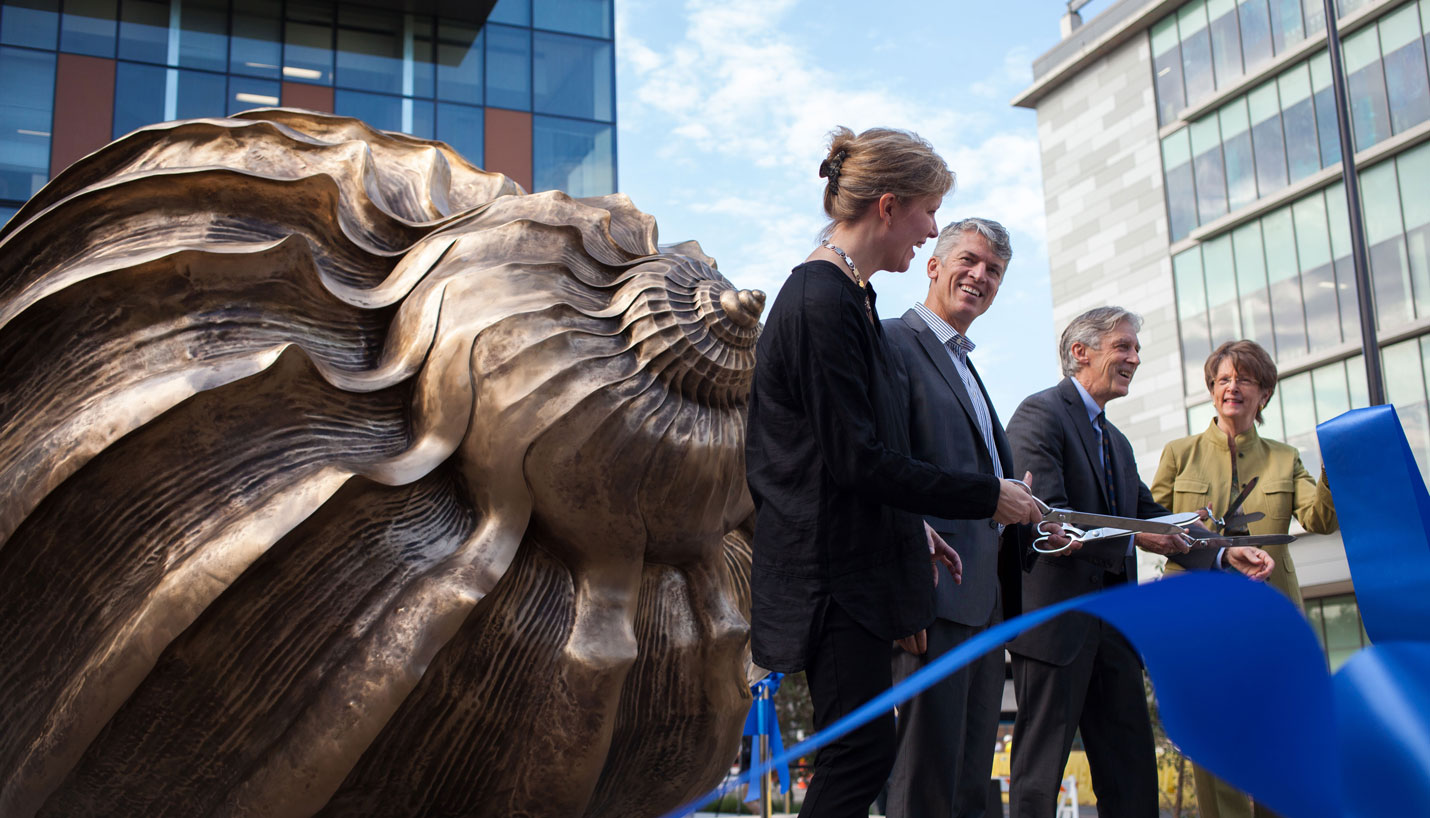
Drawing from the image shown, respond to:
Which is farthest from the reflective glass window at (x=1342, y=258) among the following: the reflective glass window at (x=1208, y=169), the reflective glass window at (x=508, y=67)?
the reflective glass window at (x=508, y=67)

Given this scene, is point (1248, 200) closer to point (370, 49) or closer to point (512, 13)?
point (512, 13)


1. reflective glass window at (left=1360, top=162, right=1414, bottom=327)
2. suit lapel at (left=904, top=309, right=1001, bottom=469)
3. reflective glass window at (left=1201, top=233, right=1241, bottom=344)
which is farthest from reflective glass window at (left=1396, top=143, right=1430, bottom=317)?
suit lapel at (left=904, top=309, right=1001, bottom=469)

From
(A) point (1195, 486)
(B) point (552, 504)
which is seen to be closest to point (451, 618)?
(B) point (552, 504)

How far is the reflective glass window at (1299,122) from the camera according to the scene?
93.9ft

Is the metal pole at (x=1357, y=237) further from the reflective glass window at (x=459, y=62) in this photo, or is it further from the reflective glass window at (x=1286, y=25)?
the reflective glass window at (x=1286, y=25)

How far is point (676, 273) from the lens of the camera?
3.07m

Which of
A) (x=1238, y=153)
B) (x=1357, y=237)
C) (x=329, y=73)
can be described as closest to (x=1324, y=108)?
(x=1238, y=153)

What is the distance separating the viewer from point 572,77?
871 inches

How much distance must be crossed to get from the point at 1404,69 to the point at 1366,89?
0.92 m

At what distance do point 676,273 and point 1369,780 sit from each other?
243 cm

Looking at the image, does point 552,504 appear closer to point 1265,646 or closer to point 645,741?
point 645,741

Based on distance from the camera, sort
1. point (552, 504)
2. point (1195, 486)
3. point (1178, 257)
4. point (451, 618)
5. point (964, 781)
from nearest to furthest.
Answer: point (451, 618), point (552, 504), point (964, 781), point (1195, 486), point (1178, 257)

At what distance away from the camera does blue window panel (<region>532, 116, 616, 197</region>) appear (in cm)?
2136

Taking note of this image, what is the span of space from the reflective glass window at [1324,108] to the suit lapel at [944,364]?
2793 cm
